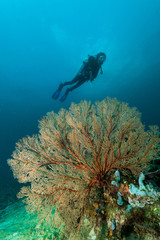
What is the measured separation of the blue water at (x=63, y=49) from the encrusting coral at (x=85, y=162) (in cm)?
3329

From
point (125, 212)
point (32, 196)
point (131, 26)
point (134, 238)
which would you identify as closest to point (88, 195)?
point (125, 212)

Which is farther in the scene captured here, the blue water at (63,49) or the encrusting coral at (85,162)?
the blue water at (63,49)

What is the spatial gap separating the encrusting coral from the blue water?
33.3 meters

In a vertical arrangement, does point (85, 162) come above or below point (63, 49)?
below

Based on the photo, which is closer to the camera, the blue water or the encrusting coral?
the encrusting coral

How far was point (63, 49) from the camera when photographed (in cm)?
4459

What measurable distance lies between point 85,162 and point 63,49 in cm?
5157

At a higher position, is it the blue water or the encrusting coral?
the blue water

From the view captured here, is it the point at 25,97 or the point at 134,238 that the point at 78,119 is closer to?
the point at 134,238

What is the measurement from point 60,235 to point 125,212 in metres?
1.79

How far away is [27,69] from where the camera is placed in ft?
162

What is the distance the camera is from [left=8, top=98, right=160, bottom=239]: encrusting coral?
2084 millimetres

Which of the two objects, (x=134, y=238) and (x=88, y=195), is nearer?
(x=134, y=238)

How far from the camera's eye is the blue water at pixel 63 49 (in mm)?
35656
